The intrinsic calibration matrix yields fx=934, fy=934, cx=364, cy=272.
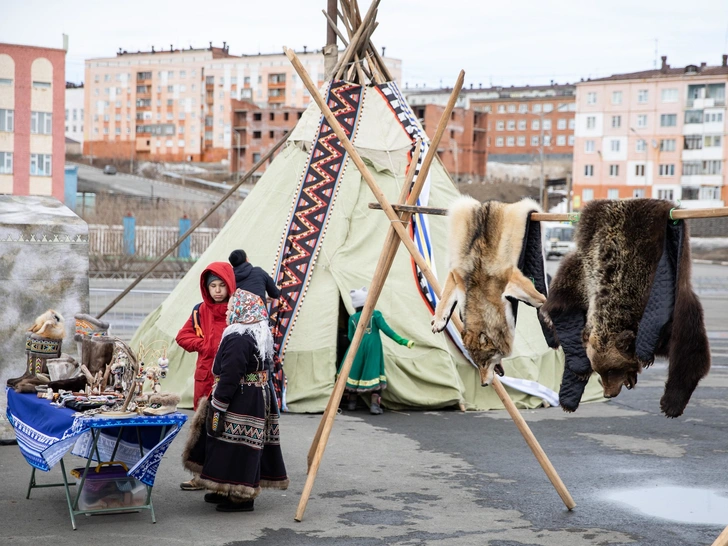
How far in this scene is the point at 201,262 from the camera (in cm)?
1118

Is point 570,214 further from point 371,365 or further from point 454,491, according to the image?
point 371,365

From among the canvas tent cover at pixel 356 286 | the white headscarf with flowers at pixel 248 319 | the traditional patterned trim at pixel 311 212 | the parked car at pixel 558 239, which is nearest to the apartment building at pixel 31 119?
the parked car at pixel 558 239

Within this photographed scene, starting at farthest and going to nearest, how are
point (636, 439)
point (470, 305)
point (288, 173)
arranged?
point (288, 173), point (636, 439), point (470, 305)

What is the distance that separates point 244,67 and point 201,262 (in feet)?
313

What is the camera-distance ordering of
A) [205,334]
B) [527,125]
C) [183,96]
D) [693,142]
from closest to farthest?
[205,334] < [693,142] < [183,96] < [527,125]

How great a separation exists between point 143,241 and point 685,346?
29.9 metres

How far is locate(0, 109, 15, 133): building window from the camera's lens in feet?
144

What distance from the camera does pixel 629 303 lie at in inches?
183

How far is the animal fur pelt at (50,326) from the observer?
7289 millimetres

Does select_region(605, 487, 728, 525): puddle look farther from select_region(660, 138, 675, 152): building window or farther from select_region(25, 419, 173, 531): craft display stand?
select_region(660, 138, 675, 152): building window

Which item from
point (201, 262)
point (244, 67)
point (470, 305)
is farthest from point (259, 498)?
point (244, 67)

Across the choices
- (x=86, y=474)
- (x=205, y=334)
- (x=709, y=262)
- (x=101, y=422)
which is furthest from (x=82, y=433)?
(x=709, y=262)

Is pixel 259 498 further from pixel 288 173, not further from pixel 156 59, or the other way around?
pixel 156 59

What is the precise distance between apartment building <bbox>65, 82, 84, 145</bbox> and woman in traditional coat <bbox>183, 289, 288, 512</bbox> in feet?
378
